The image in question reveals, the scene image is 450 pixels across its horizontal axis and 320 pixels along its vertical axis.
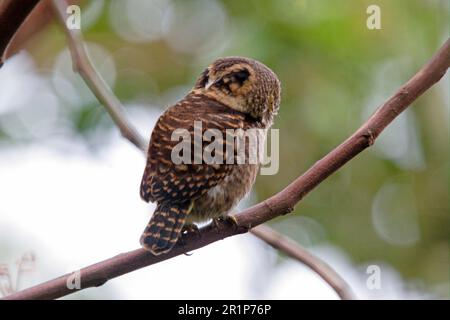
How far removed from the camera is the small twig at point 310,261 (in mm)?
2252

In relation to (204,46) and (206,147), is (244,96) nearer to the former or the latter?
(206,147)

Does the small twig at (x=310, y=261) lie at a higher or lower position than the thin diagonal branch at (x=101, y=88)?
lower

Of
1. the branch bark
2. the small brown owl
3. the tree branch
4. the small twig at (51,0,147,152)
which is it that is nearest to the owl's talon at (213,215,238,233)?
the small brown owl

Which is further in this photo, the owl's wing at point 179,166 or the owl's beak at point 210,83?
the owl's beak at point 210,83

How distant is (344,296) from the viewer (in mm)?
2223

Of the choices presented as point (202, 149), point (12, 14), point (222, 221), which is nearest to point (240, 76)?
point (202, 149)

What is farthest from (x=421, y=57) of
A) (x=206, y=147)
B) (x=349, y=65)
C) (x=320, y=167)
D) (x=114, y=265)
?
(x=114, y=265)

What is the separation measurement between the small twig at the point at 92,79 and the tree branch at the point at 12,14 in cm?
48

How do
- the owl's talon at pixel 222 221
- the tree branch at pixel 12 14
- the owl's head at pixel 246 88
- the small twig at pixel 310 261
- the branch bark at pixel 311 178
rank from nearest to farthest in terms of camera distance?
the tree branch at pixel 12 14 < the branch bark at pixel 311 178 < the small twig at pixel 310 261 < the owl's talon at pixel 222 221 < the owl's head at pixel 246 88

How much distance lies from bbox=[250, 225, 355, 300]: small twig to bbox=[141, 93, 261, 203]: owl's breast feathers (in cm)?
26

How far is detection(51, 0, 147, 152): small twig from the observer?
2.32 m

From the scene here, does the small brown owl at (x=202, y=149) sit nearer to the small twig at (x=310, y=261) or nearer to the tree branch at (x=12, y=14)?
the small twig at (x=310, y=261)

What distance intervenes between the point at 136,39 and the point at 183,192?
1841mm

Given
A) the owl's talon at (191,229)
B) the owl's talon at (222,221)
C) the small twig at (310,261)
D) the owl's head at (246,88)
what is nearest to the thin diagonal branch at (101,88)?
the small twig at (310,261)
